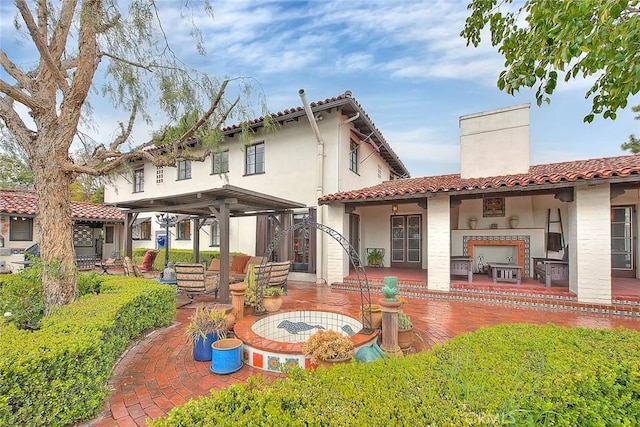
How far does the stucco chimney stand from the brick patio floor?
172 inches

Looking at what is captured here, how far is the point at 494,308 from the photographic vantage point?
7.20 meters

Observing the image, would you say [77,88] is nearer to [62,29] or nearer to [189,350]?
[62,29]

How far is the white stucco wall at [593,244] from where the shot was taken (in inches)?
261

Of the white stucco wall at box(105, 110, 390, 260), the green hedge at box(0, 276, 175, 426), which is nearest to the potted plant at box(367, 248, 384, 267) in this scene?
the white stucco wall at box(105, 110, 390, 260)

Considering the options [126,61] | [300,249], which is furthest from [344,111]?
[126,61]

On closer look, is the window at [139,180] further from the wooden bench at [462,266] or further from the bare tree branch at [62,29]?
the wooden bench at [462,266]

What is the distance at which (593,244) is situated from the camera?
22.2ft

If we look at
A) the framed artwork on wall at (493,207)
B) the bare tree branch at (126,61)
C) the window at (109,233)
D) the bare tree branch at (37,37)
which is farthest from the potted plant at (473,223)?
the window at (109,233)

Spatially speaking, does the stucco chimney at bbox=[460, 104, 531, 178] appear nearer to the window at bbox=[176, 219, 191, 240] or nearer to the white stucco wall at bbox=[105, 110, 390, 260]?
the white stucco wall at bbox=[105, 110, 390, 260]

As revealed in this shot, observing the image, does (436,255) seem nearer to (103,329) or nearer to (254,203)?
(254,203)

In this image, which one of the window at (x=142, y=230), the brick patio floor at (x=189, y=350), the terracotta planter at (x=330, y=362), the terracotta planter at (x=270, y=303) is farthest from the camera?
the window at (x=142, y=230)

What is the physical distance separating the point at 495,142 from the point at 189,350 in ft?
33.0

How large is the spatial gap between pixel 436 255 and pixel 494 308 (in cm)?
198

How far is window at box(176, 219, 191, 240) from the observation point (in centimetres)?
1493
